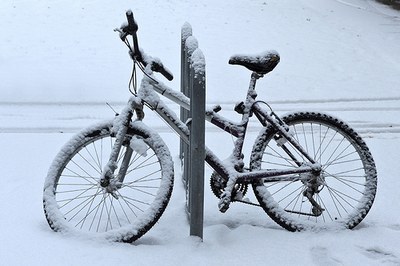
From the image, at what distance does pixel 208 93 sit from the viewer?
24.1 feet

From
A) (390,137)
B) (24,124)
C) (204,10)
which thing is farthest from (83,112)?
(204,10)

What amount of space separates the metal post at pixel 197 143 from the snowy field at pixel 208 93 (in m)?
0.20

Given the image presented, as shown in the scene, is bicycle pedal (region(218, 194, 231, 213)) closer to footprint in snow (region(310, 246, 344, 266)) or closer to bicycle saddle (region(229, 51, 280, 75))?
footprint in snow (region(310, 246, 344, 266))

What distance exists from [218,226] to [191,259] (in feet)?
1.59

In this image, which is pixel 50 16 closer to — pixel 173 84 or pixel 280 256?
pixel 173 84

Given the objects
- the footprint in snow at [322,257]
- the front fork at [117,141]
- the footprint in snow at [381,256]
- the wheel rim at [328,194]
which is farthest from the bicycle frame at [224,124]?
the footprint in snow at [381,256]

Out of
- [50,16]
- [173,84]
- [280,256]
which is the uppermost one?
[50,16]

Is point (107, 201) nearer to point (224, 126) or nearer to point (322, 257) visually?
point (224, 126)

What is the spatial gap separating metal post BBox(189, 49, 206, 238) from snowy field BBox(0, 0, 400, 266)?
7.8 inches

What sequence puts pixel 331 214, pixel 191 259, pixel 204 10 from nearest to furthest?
pixel 191 259, pixel 331 214, pixel 204 10

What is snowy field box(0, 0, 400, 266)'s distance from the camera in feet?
11.9

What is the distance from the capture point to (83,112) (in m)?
6.60

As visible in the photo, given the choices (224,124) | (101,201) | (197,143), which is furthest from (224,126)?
(101,201)

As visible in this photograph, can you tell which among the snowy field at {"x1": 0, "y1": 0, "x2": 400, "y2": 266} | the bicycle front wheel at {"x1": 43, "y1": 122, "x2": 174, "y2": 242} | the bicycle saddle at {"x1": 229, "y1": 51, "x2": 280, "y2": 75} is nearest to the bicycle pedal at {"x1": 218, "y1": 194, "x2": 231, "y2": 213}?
the snowy field at {"x1": 0, "y1": 0, "x2": 400, "y2": 266}
